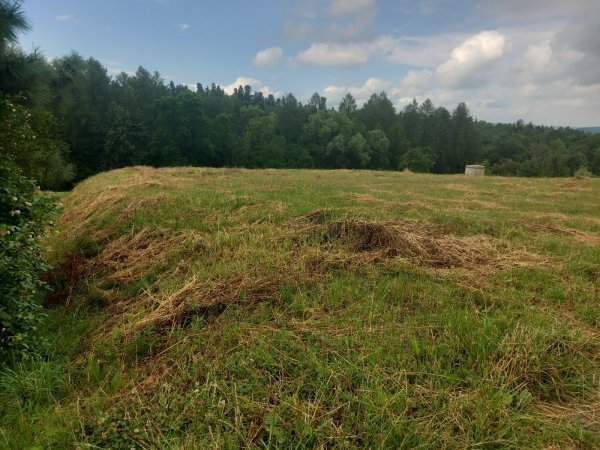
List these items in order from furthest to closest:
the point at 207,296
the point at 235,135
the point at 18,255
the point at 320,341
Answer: the point at 235,135 < the point at 207,296 < the point at 18,255 < the point at 320,341

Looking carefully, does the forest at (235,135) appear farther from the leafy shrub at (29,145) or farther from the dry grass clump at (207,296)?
the dry grass clump at (207,296)

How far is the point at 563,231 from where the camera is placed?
637 cm

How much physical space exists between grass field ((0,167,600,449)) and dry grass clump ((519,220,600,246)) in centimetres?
7

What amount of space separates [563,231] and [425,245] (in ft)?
10.3

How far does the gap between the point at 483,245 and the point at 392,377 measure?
3427 mm

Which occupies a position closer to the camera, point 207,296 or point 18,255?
point 18,255

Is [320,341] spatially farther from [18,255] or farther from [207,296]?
[18,255]

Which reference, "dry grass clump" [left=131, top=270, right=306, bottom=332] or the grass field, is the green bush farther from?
"dry grass clump" [left=131, top=270, right=306, bottom=332]

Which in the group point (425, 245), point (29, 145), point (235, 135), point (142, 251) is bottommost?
point (142, 251)

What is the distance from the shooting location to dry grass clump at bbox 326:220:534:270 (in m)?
4.62

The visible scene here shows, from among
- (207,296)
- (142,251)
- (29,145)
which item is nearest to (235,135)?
(29,145)

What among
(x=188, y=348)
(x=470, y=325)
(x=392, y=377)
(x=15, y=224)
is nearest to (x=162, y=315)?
(x=188, y=348)

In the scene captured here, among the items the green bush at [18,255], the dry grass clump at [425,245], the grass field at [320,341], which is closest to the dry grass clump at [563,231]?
the grass field at [320,341]

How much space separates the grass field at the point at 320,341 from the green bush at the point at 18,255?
26 cm
